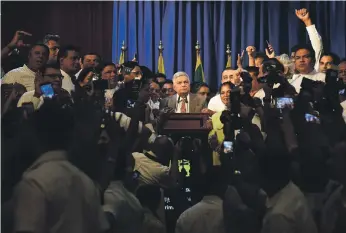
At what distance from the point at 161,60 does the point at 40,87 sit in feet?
4.58

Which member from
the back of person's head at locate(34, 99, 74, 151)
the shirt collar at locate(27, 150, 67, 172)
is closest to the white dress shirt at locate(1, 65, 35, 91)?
the back of person's head at locate(34, 99, 74, 151)

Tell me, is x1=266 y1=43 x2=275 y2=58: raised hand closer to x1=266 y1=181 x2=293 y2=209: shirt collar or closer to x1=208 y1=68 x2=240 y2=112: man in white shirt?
x1=208 y1=68 x2=240 y2=112: man in white shirt

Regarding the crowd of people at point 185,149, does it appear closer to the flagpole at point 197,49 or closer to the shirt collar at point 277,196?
the shirt collar at point 277,196

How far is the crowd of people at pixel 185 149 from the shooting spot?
1.59m

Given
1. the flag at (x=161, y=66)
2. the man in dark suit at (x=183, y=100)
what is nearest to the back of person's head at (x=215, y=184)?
the man in dark suit at (x=183, y=100)

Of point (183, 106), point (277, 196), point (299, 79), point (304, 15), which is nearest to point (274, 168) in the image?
point (277, 196)

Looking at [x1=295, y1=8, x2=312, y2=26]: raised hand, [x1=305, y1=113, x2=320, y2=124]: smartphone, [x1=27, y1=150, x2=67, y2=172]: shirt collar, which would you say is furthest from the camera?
[x1=295, y1=8, x2=312, y2=26]: raised hand

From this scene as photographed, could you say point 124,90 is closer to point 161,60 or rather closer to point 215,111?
point 215,111

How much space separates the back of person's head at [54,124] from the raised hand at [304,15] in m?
1.18

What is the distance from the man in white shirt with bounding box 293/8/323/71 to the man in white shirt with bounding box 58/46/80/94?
752 millimetres

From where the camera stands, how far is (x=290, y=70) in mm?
1918

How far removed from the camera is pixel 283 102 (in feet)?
5.65

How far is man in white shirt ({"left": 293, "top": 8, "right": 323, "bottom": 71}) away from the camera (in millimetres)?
2022

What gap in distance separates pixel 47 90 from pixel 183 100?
72 cm
